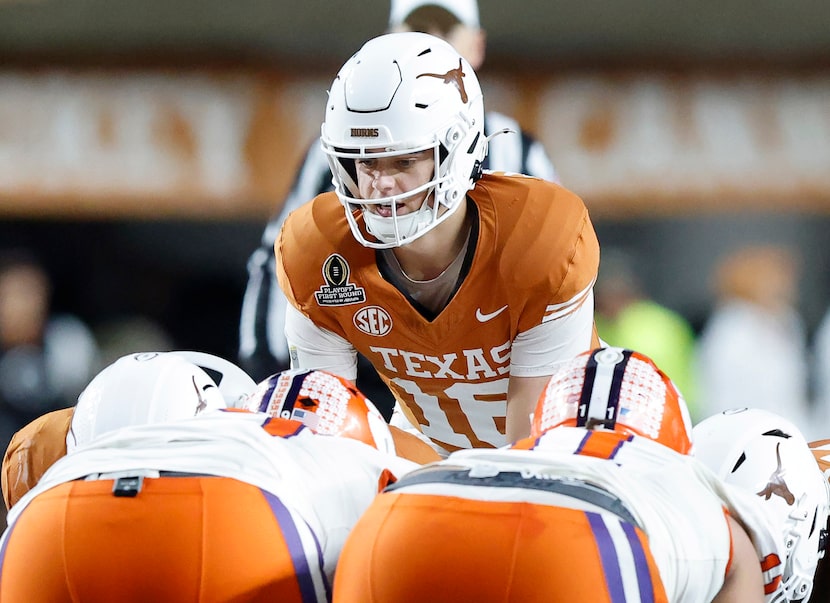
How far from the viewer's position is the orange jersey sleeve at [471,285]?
2.33 metres

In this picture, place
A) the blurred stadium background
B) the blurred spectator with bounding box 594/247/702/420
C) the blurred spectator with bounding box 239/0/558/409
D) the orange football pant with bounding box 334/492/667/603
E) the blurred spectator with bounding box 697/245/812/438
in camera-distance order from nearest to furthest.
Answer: the orange football pant with bounding box 334/492/667/603 < the blurred spectator with bounding box 239/0/558/409 < the blurred spectator with bounding box 594/247/702/420 < the blurred spectator with bounding box 697/245/812/438 < the blurred stadium background

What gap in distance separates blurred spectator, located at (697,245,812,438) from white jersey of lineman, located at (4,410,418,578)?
3969 millimetres

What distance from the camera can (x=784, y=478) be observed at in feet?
6.15

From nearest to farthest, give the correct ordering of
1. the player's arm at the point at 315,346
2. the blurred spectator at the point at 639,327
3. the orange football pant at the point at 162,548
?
the orange football pant at the point at 162,548 → the player's arm at the point at 315,346 → the blurred spectator at the point at 639,327

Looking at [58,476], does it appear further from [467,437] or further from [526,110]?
[526,110]

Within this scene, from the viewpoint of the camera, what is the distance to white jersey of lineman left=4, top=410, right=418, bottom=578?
1.58 m

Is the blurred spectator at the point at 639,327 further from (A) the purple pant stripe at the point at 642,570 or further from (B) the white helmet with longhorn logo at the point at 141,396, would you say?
(A) the purple pant stripe at the point at 642,570

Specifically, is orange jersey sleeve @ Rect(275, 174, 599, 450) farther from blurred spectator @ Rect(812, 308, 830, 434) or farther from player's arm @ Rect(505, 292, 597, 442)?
blurred spectator @ Rect(812, 308, 830, 434)

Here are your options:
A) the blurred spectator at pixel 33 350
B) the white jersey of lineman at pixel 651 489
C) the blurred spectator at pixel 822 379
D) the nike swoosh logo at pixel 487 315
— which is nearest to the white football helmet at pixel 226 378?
the nike swoosh logo at pixel 487 315

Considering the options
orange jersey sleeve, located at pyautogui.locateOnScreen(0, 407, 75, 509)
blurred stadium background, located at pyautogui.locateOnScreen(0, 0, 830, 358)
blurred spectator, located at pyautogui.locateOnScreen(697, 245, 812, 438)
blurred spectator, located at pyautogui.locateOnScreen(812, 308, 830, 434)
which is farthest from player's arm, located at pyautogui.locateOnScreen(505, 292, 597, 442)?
blurred stadium background, located at pyautogui.locateOnScreen(0, 0, 830, 358)

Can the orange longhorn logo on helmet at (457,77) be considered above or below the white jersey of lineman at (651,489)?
above

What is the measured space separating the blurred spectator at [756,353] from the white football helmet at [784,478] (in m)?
3.46

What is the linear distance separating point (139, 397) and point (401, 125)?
70 centimetres

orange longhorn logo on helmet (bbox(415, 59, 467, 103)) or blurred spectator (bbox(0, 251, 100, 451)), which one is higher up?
orange longhorn logo on helmet (bbox(415, 59, 467, 103))
